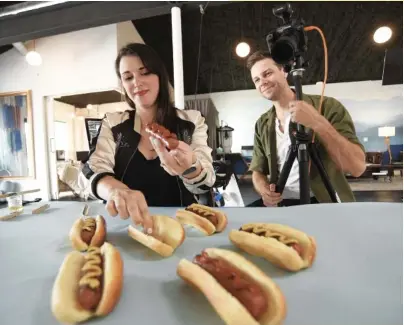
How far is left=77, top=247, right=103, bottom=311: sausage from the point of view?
20cm

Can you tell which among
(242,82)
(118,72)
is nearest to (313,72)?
(242,82)

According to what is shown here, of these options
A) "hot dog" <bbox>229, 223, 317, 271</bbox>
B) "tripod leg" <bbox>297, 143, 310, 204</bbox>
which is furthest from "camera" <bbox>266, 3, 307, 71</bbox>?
"hot dog" <bbox>229, 223, 317, 271</bbox>

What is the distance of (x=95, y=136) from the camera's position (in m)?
0.69

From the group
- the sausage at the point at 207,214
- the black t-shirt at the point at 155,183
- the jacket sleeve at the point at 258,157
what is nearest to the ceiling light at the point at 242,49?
the jacket sleeve at the point at 258,157

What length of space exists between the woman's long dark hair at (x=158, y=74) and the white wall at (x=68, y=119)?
18.3 inches

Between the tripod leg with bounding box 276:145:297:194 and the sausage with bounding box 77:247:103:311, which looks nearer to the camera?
the sausage with bounding box 77:247:103:311

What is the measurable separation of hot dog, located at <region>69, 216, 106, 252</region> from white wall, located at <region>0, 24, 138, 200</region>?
75 centimetres

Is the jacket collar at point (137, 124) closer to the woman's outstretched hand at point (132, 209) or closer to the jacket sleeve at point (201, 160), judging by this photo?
the jacket sleeve at point (201, 160)

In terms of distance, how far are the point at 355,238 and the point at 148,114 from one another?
58cm

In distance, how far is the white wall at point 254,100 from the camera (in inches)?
33.3

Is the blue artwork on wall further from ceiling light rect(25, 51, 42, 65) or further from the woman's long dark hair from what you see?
the woman's long dark hair

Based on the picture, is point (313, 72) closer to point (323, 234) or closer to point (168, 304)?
point (323, 234)

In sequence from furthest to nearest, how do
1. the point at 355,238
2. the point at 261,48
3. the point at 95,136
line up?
the point at 261,48
the point at 95,136
the point at 355,238

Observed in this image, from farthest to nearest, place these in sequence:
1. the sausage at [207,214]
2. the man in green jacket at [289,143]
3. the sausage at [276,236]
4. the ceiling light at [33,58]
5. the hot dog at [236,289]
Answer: the ceiling light at [33,58] < the man in green jacket at [289,143] < the sausage at [207,214] < the sausage at [276,236] < the hot dog at [236,289]
